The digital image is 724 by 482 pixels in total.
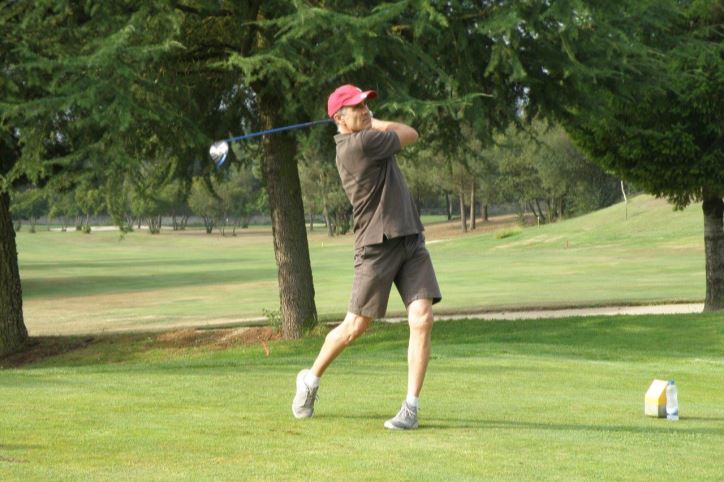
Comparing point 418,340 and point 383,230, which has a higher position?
point 383,230

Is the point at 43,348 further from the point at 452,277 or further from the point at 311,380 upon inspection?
the point at 452,277

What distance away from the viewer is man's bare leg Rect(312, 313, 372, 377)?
7527 millimetres

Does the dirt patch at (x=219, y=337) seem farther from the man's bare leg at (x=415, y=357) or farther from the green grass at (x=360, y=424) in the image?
the man's bare leg at (x=415, y=357)

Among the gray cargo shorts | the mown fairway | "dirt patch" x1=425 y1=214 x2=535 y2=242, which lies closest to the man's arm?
the gray cargo shorts

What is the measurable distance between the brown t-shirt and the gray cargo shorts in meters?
0.09

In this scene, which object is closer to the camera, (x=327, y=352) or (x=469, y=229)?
(x=327, y=352)

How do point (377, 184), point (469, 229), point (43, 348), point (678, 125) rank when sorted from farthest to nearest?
point (469, 229) → point (43, 348) → point (678, 125) → point (377, 184)

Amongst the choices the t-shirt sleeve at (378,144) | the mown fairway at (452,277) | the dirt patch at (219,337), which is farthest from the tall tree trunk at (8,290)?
the t-shirt sleeve at (378,144)

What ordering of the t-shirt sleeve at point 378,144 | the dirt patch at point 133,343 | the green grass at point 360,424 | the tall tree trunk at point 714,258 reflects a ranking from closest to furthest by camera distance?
the green grass at point 360,424, the t-shirt sleeve at point 378,144, the dirt patch at point 133,343, the tall tree trunk at point 714,258

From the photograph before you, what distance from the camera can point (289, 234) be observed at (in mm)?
20469

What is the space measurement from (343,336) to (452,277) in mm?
36032

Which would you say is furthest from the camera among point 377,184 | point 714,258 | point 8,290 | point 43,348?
point 714,258

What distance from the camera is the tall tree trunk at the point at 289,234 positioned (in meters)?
20.2

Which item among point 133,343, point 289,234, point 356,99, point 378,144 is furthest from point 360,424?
point 133,343
